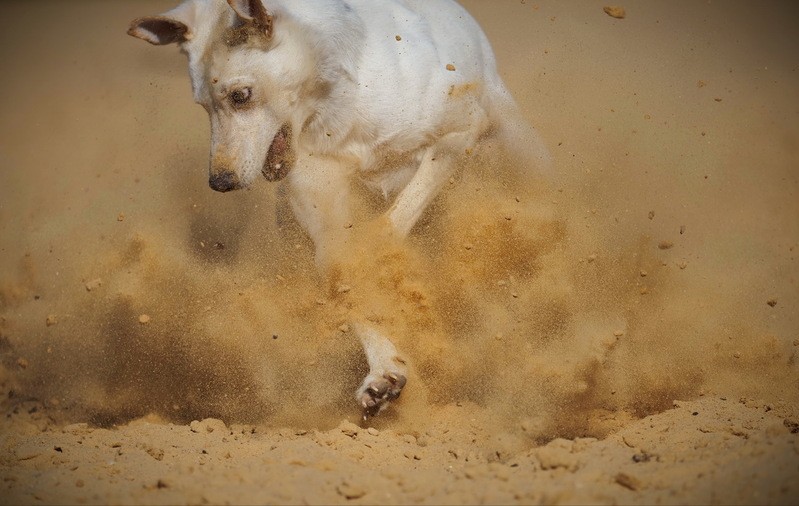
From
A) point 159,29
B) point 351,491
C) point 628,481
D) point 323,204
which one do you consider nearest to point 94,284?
point 323,204

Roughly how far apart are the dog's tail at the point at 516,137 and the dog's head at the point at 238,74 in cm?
181

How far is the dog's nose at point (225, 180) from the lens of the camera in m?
4.73

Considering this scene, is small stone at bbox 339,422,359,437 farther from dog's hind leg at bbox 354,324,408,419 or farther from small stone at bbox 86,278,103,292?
small stone at bbox 86,278,103,292

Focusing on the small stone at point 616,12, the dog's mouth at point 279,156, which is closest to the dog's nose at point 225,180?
the dog's mouth at point 279,156

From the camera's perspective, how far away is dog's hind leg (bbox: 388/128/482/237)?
5504 millimetres

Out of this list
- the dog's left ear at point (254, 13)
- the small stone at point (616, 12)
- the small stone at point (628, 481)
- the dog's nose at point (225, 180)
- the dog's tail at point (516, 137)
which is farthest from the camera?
the small stone at point (616, 12)

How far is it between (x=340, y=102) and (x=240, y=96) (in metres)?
0.71

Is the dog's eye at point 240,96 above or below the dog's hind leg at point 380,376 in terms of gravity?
above

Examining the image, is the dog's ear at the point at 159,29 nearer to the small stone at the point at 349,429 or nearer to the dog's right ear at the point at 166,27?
the dog's right ear at the point at 166,27

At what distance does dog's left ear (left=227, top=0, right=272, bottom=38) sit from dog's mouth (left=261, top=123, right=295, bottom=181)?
2.02ft

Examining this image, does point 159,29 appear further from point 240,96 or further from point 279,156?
point 279,156

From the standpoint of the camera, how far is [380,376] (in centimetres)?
484

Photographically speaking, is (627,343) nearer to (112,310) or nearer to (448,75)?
(448,75)

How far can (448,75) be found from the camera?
5672 mm
